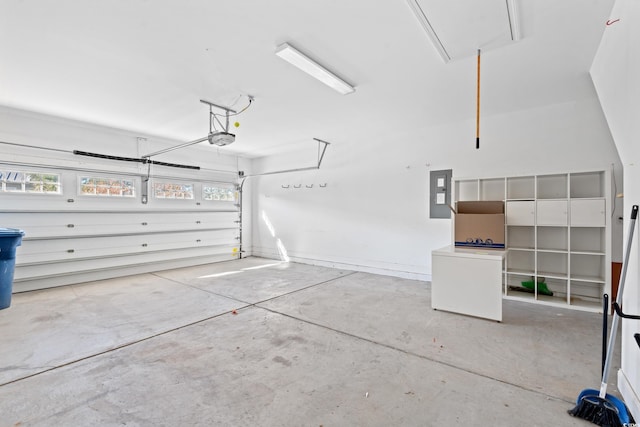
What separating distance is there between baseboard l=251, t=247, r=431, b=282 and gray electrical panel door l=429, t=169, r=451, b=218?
3.68 feet

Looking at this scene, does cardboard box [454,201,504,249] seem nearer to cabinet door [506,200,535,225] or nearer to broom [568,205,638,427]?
cabinet door [506,200,535,225]

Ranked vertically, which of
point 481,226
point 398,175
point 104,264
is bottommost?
point 104,264

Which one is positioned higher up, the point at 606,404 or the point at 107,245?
the point at 107,245

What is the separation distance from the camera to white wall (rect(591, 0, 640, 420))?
1664mm

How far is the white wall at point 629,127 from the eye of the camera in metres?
1.66

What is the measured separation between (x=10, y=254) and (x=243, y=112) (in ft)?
11.5

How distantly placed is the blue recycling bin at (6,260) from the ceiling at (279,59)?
1824 millimetres

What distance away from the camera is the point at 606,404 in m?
1.64

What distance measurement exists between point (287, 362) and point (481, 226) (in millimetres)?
2870

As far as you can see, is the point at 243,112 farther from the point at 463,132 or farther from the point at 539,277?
the point at 539,277

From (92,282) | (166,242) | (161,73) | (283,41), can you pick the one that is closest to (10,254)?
(92,282)

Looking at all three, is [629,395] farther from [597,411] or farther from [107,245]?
[107,245]

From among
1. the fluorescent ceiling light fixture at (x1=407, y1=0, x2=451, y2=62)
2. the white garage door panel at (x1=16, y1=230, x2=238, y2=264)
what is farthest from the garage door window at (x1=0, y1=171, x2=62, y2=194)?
the fluorescent ceiling light fixture at (x1=407, y1=0, x2=451, y2=62)

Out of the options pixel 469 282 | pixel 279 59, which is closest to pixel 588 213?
pixel 469 282
